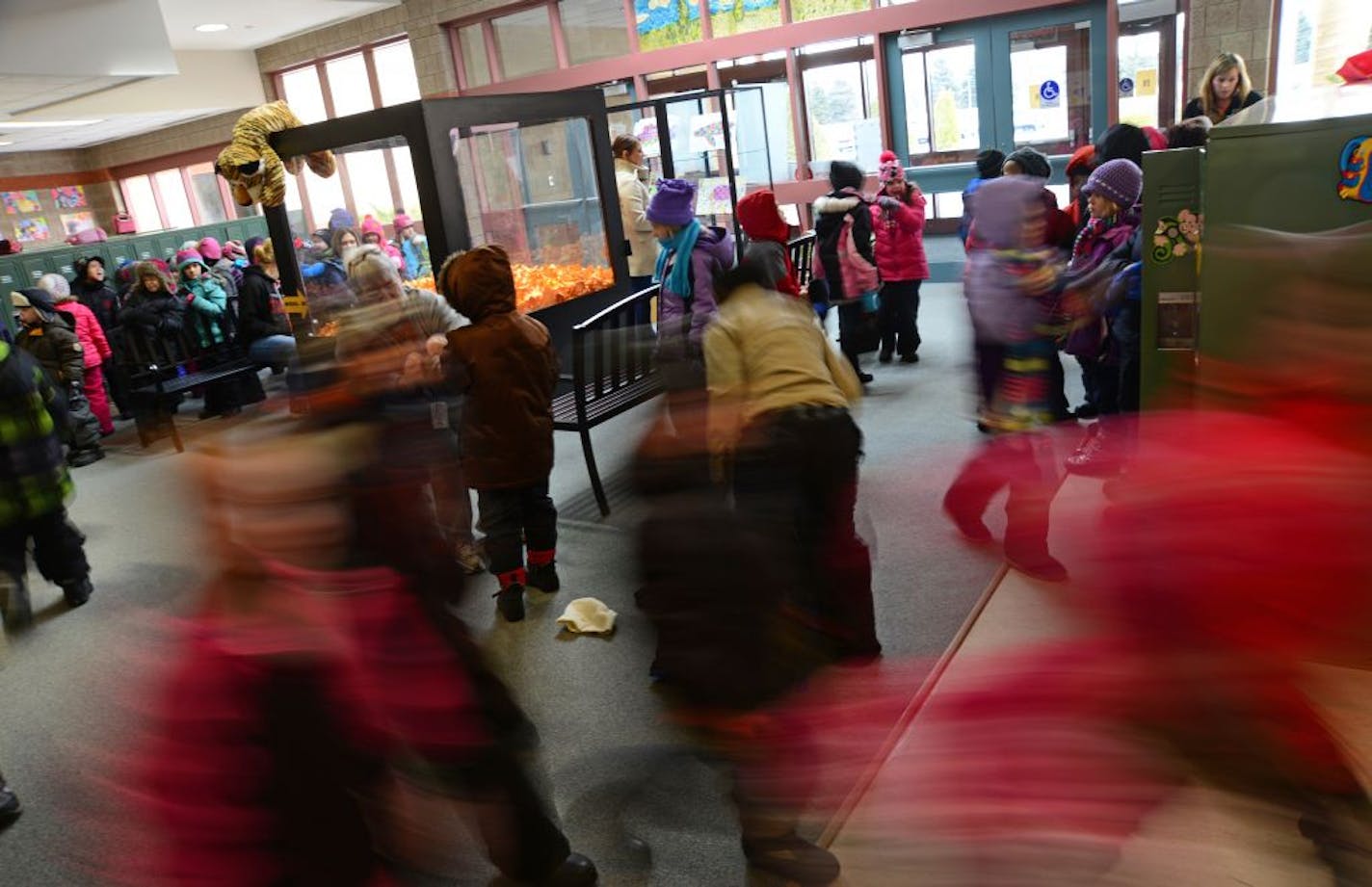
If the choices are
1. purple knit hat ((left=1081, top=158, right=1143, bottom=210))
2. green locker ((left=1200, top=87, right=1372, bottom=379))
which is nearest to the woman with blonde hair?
purple knit hat ((left=1081, top=158, right=1143, bottom=210))

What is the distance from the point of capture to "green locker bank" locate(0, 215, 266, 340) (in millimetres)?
9023

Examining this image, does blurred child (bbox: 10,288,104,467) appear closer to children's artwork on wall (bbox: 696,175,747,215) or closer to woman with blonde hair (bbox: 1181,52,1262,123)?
children's artwork on wall (bbox: 696,175,747,215)

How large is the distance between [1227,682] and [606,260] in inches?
203

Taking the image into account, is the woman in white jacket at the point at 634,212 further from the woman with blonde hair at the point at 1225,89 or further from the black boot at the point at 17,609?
the black boot at the point at 17,609

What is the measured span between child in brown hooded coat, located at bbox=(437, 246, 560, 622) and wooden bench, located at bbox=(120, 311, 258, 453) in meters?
4.58

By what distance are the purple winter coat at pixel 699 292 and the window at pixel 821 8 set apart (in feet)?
17.8

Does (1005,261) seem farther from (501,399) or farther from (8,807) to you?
(8,807)

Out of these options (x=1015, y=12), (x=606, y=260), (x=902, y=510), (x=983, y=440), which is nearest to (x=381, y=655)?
(x=902, y=510)

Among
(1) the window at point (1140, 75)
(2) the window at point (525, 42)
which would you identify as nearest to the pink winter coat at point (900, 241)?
(1) the window at point (1140, 75)

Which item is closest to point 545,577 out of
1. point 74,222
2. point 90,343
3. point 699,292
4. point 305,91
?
point 699,292

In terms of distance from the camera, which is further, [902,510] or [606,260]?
[606,260]

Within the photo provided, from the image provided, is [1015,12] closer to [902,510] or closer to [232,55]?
[902,510]

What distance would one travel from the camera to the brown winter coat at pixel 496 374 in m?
3.48

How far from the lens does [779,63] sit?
9.55 metres
